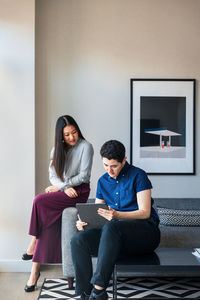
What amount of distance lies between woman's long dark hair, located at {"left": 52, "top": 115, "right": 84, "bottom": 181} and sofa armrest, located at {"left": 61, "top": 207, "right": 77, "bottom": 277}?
32 centimetres

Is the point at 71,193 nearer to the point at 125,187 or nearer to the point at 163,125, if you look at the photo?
the point at 125,187

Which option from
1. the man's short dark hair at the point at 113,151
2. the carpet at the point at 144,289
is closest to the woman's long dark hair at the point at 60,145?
the man's short dark hair at the point at 113,151

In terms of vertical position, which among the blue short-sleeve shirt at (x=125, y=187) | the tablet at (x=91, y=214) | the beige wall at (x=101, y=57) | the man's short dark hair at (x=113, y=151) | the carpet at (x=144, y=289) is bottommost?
the carpet at (x=144, y=289)

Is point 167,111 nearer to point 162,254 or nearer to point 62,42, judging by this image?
point 62,42

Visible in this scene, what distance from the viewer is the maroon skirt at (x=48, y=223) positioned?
3.76 meters

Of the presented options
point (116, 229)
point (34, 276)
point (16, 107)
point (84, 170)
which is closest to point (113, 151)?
point (116, 229)

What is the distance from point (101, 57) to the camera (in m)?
4.67

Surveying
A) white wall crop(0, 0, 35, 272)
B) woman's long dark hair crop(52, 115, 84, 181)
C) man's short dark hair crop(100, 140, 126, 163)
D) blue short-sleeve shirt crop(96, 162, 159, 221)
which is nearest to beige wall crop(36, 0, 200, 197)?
white wall crop(0, 0, 35, 272)

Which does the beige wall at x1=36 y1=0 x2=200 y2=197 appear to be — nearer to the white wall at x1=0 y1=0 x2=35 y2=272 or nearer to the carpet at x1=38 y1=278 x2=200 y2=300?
the white wall at x1=0 y1=0 x2=35 y2=272

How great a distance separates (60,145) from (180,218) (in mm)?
1181

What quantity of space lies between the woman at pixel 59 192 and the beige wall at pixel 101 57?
2.62ft

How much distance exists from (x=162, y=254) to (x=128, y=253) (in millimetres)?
255

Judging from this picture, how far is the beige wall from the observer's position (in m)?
4.64

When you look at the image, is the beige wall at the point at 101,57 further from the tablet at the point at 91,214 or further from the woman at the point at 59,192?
the tablet at the point at 91,214
